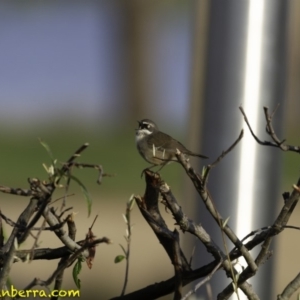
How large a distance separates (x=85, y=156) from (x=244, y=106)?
18.9 metres

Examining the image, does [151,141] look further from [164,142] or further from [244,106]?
[244,106]

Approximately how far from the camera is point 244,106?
2936 mm

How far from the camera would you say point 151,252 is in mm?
14031

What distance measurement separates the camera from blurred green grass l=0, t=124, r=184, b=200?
18922mm

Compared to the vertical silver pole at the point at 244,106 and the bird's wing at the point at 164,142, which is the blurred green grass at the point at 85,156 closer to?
the bird's wing at the point at 164,142

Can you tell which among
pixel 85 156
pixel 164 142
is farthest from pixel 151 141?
pixel 85 156

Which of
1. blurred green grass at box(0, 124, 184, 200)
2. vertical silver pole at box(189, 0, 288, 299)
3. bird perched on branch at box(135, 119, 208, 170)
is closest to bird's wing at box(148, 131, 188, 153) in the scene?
bird perched on branch at box(135, 119, 208, 170)

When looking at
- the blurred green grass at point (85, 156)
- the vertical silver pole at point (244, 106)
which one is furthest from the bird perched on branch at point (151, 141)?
the blurred green grass at point (85, 156)

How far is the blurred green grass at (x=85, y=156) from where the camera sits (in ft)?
62.1

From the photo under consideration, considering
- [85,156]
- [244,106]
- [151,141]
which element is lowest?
[85,156]

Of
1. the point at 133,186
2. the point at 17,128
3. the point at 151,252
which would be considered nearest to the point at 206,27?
the point at 151,252

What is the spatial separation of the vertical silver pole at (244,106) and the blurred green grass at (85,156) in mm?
12104

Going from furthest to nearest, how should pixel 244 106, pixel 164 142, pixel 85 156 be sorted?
pixel 85 156
pixel 164 142
pixel 244 106

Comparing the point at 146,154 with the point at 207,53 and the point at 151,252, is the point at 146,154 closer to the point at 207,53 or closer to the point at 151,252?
the point at 207,53
